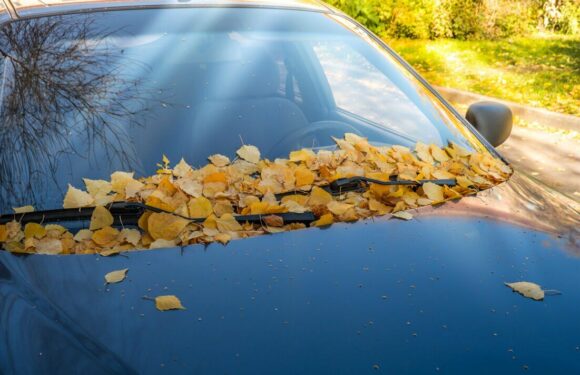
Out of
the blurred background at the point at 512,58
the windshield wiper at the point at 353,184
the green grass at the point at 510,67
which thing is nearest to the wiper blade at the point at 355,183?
the windshield wiper at the point at 353,184

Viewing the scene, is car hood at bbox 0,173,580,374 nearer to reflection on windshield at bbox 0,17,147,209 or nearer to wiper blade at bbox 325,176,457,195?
wiper blade at bbox 325,176,457,195

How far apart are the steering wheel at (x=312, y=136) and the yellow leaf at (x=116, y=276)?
2.62 ft

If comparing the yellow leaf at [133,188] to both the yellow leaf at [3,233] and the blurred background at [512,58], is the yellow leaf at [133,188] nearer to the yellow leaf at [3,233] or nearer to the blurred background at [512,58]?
the yellow leaf at [3,233]

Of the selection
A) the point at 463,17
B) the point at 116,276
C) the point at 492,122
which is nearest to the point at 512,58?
the point at 463,17

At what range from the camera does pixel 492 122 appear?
2963 mm

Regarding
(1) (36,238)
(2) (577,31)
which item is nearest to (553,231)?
(1) (36,238)

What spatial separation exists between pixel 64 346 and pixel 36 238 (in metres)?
0.53

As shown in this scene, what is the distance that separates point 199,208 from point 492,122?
1.41 m

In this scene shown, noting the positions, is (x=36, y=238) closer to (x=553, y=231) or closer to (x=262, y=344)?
(x=262, y=344)

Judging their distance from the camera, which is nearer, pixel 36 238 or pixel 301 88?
pixel 36 238

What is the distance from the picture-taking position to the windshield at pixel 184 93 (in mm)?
2270

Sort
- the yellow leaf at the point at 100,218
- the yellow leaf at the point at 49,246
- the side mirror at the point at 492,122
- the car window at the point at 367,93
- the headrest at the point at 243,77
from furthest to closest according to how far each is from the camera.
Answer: the side mirror at the point at 492,122 < the car window at the point at 367,93 < the headrest at the point at 243,77 < the yellow leaf at the point at 100,218 < the yellow leaf at the point at 49,246

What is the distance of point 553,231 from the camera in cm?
210

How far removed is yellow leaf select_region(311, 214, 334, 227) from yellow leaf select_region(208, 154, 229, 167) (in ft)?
1.43
